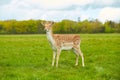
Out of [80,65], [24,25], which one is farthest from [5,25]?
[80,65]

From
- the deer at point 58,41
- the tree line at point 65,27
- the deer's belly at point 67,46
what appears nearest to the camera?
the deer at point 58,41

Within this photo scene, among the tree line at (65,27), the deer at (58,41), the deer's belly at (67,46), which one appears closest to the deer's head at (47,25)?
the deer at (58,41)

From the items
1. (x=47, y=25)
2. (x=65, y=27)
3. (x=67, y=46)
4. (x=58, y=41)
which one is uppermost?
(x=47, y=25)

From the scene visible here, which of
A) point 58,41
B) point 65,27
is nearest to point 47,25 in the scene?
point 58,41

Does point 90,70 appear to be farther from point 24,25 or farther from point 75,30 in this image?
point 24,25

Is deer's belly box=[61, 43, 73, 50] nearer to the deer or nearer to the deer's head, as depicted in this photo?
the deer

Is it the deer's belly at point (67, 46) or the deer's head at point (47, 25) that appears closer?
the deer's head at point (47, 25)

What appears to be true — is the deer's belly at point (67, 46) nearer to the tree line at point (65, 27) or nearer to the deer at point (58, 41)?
the deer at point (58, 41)

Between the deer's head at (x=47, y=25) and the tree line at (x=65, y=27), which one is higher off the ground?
the deer's head at (x=47, y=25)

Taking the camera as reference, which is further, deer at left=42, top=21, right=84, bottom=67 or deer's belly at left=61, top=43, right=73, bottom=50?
deer's belly at left=61, top=43, right=73, bottom=50

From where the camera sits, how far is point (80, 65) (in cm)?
1597

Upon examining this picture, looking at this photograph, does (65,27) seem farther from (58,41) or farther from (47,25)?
(47,25)

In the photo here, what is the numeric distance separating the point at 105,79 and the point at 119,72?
1834 millimetres

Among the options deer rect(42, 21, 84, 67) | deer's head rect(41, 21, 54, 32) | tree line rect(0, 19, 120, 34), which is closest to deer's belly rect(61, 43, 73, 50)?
deer rect(42, 21, 84, 67)
